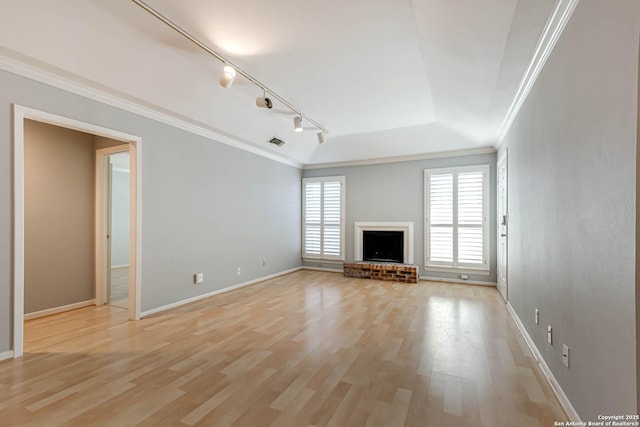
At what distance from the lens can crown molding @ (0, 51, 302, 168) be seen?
2601mm

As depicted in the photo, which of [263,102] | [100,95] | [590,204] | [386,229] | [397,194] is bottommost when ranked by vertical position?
[386,229]

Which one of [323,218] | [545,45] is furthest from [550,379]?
[323,218]

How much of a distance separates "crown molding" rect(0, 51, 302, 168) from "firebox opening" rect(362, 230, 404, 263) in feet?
11.4

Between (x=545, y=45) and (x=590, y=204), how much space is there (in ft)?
4.60

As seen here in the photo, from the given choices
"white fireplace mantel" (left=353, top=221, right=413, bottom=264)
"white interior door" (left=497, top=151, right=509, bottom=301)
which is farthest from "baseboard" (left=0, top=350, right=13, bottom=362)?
"white interior door" (left=497, top=151, right=509, bottom=301)

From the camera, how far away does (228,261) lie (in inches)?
199

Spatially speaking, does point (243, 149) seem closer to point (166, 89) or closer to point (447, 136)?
point (166, 89)

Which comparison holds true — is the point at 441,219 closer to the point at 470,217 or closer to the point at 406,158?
the point at 470,217

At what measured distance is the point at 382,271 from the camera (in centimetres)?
604

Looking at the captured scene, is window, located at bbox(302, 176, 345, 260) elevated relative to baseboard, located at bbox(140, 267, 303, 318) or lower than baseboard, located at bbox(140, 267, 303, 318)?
elevated

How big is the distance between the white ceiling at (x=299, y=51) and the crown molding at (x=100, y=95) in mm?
95

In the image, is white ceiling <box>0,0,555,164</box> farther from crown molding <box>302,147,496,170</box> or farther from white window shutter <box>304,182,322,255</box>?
white window shutter <box>304,182,322,255</box>

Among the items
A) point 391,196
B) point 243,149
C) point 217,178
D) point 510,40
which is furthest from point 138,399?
point 391,196

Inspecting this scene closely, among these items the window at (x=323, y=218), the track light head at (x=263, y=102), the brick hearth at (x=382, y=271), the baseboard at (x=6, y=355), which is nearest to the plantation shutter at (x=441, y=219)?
the brick hearth at (x=382, y=271)
